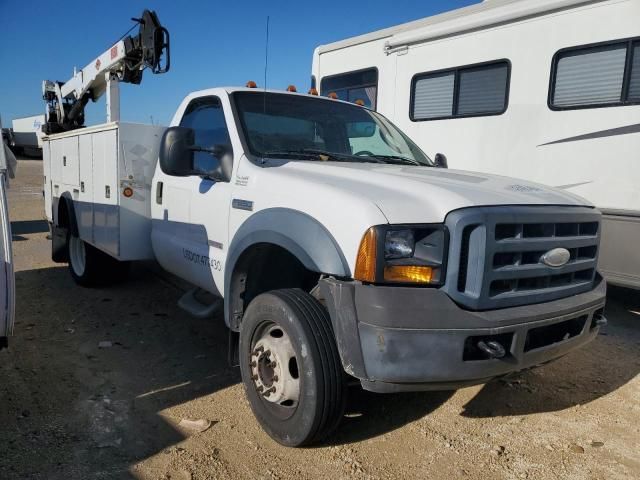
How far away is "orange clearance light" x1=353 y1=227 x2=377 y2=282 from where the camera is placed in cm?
241

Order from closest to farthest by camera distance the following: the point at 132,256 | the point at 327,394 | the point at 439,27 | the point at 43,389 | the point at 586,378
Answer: the point at 327,394, the point at 43,389, the point at 586,378, the point at 132,256, the point at 439,27

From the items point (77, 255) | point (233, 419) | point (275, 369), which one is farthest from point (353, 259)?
point (77, 255)

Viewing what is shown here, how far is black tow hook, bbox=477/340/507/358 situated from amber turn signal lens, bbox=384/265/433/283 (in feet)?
1.24

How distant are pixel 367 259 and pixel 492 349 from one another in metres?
0.71

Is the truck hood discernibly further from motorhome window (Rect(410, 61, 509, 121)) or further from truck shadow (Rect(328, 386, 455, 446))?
motorhome window (Rect(410, 61, 509, 121))

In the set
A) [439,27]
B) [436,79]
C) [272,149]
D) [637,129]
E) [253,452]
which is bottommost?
[253,452]

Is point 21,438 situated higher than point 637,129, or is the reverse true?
point 637,129

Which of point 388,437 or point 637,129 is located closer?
point 388,437

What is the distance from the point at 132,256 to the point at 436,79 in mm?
4139

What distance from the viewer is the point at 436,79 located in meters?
6.45

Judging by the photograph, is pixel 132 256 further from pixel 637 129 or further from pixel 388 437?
pixel 637 129

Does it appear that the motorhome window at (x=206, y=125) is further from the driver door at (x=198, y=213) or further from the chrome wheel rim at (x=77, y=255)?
the chrome wheel rim at (x=77, y=255)

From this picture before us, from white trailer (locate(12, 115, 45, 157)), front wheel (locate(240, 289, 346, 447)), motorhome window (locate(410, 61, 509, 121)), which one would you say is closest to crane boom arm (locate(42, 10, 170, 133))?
motorhome window (locate(410, 61, 509, 121))

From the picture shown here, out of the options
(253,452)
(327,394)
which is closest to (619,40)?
(327,394)
